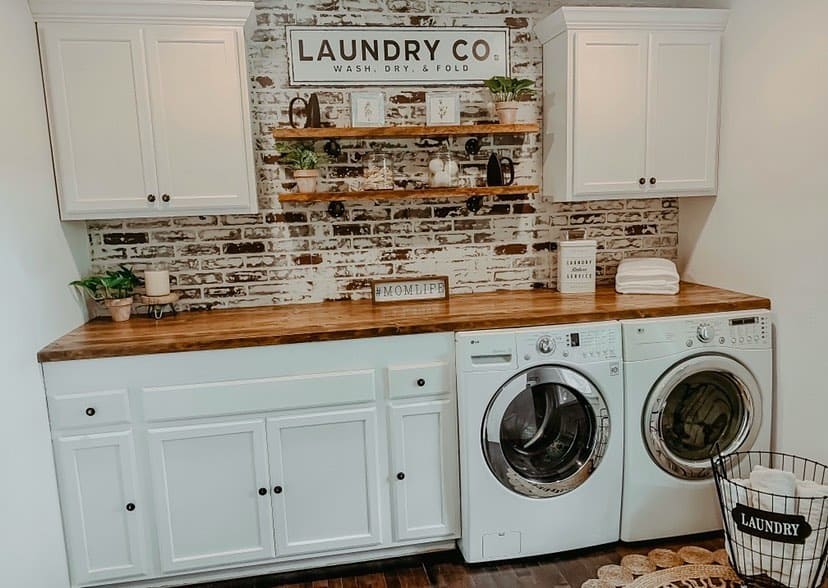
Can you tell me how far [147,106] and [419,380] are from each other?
1548 mm

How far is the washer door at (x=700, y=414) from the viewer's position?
2.63 m

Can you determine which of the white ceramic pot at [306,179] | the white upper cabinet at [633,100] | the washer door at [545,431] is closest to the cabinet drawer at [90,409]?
the white ceramic pot at [306,179]

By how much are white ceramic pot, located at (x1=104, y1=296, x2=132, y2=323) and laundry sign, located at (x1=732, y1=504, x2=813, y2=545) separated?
2565 mm

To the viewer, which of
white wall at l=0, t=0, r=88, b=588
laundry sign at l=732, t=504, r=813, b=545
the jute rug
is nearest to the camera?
white wall at l=0, t=0, r=88, b=588

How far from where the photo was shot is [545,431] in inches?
104

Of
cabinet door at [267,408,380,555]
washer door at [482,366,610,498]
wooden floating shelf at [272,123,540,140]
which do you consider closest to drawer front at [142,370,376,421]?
cabinet door at [267,408,380,555]

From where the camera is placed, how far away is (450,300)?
9.93ft

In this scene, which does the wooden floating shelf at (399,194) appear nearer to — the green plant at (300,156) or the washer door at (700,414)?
the green plant at (300,156)

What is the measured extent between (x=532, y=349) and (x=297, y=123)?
58.1 inches

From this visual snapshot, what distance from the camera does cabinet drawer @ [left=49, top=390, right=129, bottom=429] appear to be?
2.33 metres

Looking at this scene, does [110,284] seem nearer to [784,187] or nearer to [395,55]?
[395,55]

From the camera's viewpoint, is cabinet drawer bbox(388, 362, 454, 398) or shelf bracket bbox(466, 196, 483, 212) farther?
shelf bracket bbox(466, 196, 483, 212)

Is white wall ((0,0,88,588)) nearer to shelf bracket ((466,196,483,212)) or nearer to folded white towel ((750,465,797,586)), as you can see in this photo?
shelf bracket ((466,196,483,212))

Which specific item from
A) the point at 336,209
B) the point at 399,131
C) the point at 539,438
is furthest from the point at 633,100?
the point at 539,438
